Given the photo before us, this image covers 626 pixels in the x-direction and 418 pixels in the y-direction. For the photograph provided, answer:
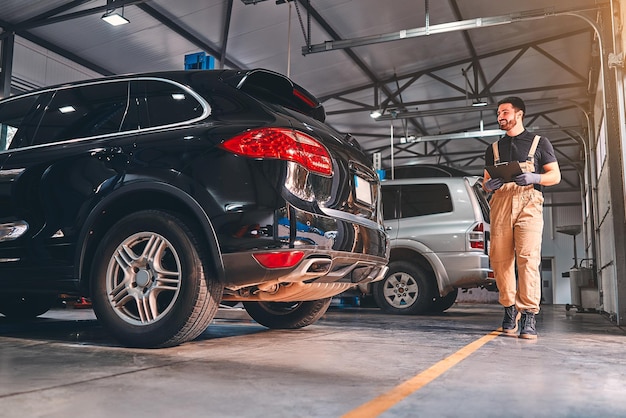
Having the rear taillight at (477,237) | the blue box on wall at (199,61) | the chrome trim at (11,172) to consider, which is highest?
the blue box on wall at (199,61)

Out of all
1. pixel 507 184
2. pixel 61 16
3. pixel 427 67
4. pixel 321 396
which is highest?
pixel 427 67

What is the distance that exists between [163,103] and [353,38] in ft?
26.5

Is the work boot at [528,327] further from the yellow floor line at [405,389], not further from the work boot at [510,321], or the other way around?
the yellow floor line at [405,389]

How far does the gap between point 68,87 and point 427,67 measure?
12.6m

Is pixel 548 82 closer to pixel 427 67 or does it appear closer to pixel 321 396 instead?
pixel 427 67

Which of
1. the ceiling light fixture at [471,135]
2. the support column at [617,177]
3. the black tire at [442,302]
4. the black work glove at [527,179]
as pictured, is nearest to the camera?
the black work glove at [527,179]

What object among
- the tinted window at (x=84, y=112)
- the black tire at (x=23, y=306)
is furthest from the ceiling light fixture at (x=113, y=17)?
the tinted window at (x=84, y=112)

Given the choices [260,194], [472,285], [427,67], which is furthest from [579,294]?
[260,194]

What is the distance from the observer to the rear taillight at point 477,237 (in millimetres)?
6996

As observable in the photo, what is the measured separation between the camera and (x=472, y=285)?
23.1ft

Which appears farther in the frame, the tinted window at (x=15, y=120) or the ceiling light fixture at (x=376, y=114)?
the ceiling light fixture at (x=376, y=114)

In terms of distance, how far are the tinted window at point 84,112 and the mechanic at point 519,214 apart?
8.95 feet

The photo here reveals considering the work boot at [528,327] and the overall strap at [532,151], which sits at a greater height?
the overall strap at [532,151]

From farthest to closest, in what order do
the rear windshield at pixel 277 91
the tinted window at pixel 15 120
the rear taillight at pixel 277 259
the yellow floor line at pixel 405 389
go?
the tinted window at pixel 15 120, the rear windshield at pixel 277 91, the rear taillight at pixel 277 259, the yellow floor line at pixel 405 389
